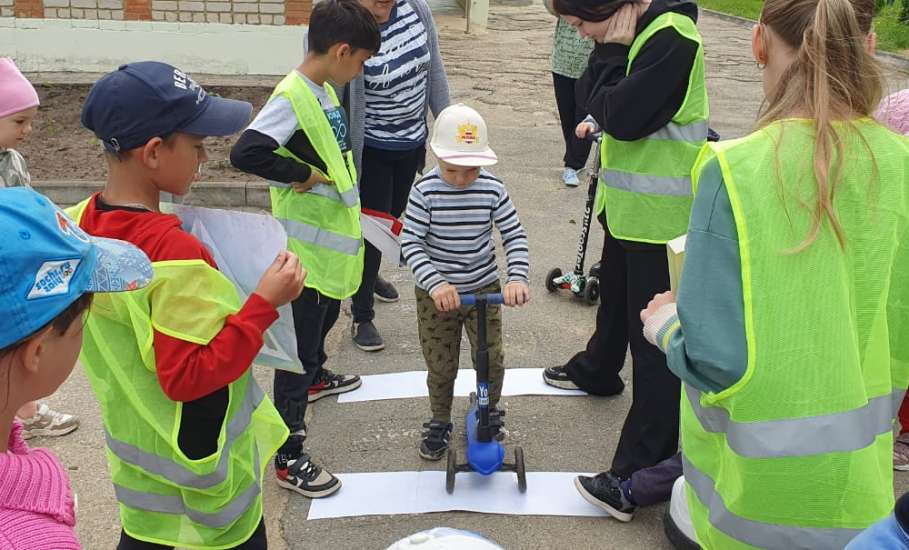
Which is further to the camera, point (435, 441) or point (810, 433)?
point (435, 441)

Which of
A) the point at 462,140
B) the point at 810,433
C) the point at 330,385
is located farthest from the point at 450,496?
the point at 810,433

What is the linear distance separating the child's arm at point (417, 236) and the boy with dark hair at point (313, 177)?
0.24 m

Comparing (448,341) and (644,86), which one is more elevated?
(644,86)

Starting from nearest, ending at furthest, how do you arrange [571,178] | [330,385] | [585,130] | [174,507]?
[174,507]
[330,385]
[585,130]
[571,178]

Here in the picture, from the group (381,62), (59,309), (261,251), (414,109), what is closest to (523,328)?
(414,109)

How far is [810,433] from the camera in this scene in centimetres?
178

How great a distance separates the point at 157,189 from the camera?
2188mm

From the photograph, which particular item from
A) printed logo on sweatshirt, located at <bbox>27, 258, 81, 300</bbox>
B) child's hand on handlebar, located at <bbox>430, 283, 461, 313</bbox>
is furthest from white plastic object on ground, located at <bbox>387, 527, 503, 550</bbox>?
child's hand on handlebar, located at <bbox>430, 283, 461, 313</bbox>

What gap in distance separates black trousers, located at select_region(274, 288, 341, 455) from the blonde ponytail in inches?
85.0

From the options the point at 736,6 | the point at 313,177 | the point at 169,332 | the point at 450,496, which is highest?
the point at 169,332

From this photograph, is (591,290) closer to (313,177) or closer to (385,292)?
(385,292)

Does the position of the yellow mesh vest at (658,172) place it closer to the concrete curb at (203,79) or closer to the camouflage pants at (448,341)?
the camouflage pants at (448,341)

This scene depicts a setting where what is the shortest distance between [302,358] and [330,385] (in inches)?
33.7

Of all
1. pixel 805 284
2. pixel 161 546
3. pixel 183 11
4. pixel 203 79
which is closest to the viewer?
A: pixel 805 284
